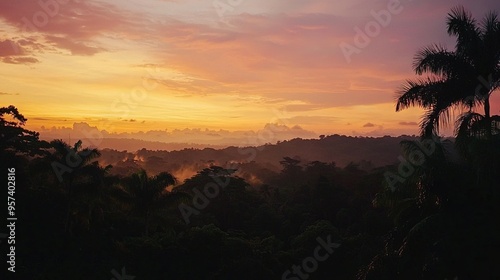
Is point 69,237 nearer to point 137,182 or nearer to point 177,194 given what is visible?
point 137,182

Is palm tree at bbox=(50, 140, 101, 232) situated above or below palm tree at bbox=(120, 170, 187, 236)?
above

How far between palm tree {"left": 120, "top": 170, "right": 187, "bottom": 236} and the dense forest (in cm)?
7

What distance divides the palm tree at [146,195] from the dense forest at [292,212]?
0.24 feet

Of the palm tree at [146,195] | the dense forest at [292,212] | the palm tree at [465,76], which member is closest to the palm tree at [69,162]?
the dense forest at [292,212]

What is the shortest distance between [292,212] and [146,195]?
20.1 meters

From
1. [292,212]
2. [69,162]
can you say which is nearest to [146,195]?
[69,162]

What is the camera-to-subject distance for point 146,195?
1046 inches

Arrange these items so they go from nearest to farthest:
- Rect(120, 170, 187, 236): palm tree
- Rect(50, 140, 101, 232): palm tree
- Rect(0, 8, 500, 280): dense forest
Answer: Rect(0, 8, 500, 280): dense forest
Rect(50, 140, 101, 232): palm tree
Rect(120, 170, 187, 236): palm tree

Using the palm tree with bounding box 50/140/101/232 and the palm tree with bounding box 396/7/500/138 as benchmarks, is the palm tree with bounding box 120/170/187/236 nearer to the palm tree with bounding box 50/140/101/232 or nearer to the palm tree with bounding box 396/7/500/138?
the palm tree with bounding box 50/140/101/232

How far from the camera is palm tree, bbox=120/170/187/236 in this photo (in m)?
26.5

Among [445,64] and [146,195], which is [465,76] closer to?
[445,64]

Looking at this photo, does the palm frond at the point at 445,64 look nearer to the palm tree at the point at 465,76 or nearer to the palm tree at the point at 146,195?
the palm tree at the point at 465,76

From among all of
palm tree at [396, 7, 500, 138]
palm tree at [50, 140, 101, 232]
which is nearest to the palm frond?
palm tree at [396, 7, 500, 138]

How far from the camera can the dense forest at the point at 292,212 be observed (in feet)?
29.8
